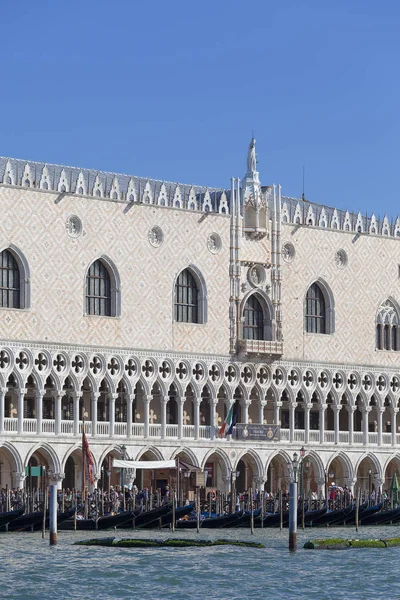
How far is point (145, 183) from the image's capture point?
209 ft

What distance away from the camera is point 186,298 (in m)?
62.1

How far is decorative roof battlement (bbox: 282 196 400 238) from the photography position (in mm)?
65062

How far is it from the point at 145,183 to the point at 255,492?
9586 mm

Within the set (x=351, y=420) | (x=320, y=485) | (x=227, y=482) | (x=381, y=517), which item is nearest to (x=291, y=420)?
(x=320, y=485)

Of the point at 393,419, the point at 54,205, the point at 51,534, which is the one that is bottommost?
the point at 51,534

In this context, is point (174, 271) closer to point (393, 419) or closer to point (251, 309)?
point (251, 309)

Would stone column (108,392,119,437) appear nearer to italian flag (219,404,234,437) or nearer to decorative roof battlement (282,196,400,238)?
italian flag (219,404,234,437)

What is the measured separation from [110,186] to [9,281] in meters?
5.50

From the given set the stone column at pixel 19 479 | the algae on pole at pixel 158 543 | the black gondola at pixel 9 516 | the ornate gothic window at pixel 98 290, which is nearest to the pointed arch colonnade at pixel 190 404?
the stone column at pixel 19 479

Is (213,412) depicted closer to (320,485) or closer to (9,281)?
(320,485)

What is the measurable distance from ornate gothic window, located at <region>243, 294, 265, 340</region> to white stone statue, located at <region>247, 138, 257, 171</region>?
13.3 ft

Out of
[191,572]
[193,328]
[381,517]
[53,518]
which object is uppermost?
[193,328]

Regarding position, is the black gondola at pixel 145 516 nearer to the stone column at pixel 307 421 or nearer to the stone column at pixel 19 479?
the stone column at pixel 19 479

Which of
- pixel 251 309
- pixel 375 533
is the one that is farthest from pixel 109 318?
pixel 375 533
